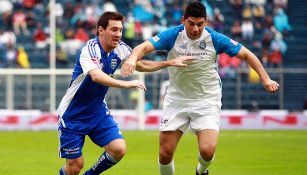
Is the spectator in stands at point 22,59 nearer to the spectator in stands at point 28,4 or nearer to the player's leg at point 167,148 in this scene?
the spectator in stands at point 28,4

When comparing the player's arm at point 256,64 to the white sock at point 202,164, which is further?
the white sock at point 202,164

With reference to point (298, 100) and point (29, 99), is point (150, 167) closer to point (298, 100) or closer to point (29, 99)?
point (29, 99)

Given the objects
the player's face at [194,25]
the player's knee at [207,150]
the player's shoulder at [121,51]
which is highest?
the player's face at [194,25]

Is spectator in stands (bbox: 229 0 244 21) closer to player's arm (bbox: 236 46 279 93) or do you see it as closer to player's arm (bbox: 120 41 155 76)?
player's arm (bbox: 236 46 279 93)

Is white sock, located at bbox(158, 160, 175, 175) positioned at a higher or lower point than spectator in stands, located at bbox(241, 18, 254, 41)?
lower

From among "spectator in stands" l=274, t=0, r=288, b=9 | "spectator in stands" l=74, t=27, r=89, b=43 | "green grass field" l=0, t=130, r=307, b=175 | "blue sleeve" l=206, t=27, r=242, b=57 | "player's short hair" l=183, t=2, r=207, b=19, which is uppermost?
"spectator in stands" l=274, t=0, r=288, b=9

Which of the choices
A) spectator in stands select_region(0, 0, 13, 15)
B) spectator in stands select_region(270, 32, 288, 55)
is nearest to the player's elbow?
spectator in stands select_region(0, 0, 13, 15)

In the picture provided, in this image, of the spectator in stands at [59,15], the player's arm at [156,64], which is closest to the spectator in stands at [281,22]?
the spectator in stands at [59,15]

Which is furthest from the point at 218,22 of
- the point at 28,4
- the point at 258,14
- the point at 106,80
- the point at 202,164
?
the point at 106,80

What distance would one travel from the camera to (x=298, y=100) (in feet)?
117

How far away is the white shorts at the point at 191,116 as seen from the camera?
41.4ft

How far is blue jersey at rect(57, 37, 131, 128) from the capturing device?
1170 centimetres

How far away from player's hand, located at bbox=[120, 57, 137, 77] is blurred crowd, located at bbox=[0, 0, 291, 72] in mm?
23976

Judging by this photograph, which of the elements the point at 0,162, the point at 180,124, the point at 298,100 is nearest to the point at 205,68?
the point at 180,124
